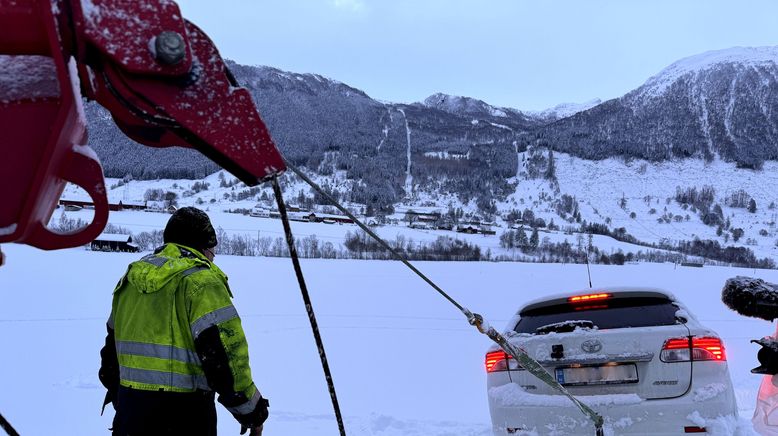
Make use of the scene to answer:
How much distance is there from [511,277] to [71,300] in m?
16.1

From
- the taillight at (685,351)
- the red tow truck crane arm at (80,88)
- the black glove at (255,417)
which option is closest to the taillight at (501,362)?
the taillight at (685,351)

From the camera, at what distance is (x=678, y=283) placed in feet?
69.8

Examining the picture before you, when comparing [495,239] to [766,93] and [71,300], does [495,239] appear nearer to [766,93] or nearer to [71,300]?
[71,300]

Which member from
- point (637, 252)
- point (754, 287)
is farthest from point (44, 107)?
point (637, 252)

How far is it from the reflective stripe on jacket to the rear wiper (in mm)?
2078

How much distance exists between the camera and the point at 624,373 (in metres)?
3.30

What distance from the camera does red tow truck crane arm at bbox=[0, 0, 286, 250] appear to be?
2.88 ft

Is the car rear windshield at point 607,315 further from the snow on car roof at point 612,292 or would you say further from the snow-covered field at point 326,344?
the snow-covered field at point 326,344

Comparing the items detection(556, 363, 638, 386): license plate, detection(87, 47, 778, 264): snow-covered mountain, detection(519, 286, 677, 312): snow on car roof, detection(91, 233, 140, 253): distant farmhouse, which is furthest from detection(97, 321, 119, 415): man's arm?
detection(87, 47, 778, 264): snow-covered mountain

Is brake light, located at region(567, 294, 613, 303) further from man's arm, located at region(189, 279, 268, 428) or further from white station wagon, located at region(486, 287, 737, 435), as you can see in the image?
man's arm, located at region(189, 279, 268, 428)

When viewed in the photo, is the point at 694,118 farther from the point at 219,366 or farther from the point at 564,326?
the point at 219,366

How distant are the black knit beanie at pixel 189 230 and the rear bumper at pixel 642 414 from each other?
2.37 m

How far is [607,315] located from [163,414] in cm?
285

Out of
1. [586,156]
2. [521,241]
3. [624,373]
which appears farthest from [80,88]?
[586,156]
